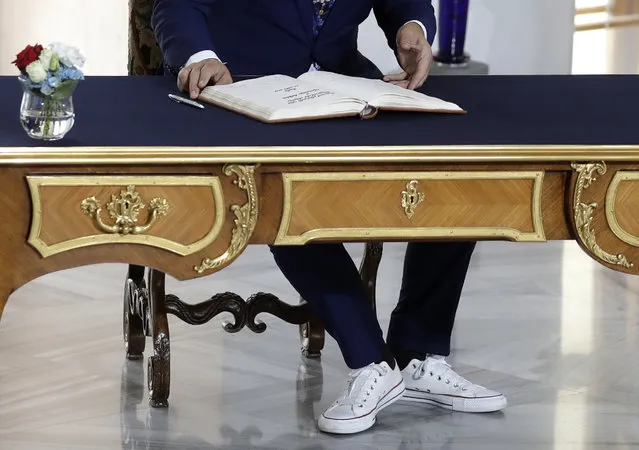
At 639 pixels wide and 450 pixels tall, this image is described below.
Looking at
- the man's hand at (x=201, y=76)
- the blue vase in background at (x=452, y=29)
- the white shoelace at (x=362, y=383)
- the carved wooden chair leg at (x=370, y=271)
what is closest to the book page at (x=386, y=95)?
the man's hand at (x=201, y=76)

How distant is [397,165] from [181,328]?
187 cm

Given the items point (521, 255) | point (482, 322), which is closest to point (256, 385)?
point (482, 322)

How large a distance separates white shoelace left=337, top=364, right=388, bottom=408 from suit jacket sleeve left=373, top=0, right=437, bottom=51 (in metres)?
0.87

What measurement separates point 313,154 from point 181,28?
0.90 m

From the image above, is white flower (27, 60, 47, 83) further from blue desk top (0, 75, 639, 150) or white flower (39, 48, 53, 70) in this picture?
blue desk top (0, 75, 639, 150)

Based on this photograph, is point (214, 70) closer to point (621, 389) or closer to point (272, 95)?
point (272, 95)

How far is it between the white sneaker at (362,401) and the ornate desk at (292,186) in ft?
2.68


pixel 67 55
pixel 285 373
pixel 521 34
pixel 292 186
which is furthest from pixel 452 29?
pixel 67 55

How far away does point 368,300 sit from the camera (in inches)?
132

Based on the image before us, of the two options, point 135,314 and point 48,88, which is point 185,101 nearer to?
point 48,88

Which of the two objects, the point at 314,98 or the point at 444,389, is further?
the point at 444,389

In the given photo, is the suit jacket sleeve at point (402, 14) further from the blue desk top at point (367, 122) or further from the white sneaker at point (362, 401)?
the white sneaker at point (362, 401)

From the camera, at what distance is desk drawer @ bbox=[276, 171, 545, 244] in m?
2.57

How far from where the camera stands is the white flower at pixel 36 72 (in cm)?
247
